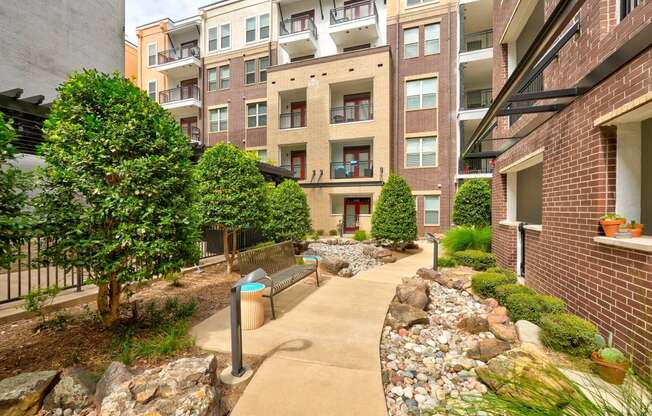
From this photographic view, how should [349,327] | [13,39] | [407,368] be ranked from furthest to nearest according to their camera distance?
1. [13,39]
2. [349,327]
3. [407,368]

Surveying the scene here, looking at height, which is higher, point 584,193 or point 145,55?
point 145,55

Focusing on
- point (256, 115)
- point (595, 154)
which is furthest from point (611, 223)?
point (256, 115)

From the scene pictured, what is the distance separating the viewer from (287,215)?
10508 mm

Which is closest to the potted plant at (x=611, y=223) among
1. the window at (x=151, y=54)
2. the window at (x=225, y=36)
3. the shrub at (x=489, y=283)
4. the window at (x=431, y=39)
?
the shrub at (x=489, y=283)

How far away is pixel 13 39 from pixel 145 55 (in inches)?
797

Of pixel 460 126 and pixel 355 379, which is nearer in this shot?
pixel 355 379

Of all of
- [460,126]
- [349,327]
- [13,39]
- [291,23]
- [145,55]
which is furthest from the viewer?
[145,55]

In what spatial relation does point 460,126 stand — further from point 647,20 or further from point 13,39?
point 13,39

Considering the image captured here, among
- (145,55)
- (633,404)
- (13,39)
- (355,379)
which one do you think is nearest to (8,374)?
(355,379)

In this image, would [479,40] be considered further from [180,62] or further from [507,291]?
[180,62]

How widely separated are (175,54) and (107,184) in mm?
26973

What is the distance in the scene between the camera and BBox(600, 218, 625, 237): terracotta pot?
3401 millimetres

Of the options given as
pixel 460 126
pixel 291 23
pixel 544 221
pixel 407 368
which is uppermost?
pixel 291 23

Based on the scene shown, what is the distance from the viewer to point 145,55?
2541cm
